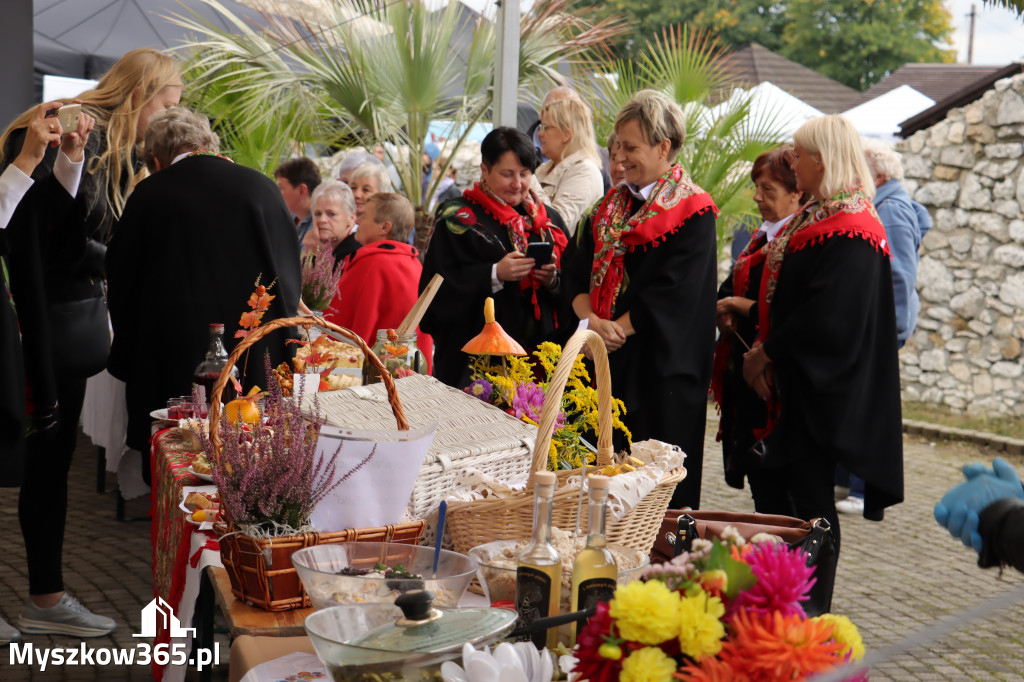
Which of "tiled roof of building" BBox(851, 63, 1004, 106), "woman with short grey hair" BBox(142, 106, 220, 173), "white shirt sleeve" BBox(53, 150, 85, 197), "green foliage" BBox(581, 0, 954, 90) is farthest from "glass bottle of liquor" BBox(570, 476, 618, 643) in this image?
"green foliage" BBox(581, 0, 954, 90)

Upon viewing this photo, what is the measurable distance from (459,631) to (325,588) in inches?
11.1

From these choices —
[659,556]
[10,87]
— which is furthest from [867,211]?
[10,87]

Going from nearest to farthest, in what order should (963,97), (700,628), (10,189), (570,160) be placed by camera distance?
(700,628) → (10,189) → (570,160) → (963,97)

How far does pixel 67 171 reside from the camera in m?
2.92

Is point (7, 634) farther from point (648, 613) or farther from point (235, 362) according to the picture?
point (648, 613)

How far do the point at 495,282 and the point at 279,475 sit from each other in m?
2.43

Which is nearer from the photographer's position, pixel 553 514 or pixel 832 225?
pixel 553 514

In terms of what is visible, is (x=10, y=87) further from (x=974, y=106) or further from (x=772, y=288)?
(x=974, y=106)

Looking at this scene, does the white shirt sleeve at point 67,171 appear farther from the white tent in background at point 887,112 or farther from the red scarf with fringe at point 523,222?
the white tent in background at point 887,112

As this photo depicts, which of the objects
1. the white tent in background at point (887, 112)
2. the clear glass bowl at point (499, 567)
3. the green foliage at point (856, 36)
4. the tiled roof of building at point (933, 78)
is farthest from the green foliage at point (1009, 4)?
the green foliage at point (856, 36)

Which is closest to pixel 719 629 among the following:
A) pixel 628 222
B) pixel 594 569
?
pixel 594 569

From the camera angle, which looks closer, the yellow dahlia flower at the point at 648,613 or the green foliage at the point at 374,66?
the yellow dahlia flower at the point at 648,613

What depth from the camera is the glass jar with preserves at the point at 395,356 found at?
2.76m

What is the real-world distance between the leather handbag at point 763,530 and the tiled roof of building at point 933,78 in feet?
67.5
